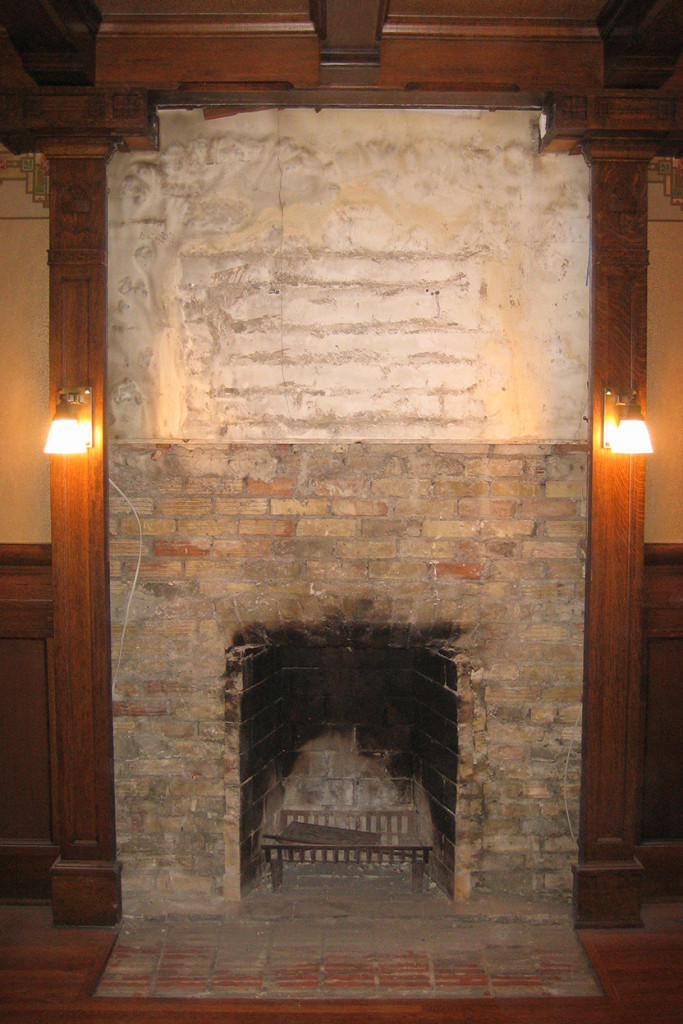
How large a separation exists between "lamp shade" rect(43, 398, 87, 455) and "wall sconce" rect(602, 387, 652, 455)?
1783mm

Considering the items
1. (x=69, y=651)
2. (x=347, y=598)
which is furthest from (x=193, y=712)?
(x=347, y=598)

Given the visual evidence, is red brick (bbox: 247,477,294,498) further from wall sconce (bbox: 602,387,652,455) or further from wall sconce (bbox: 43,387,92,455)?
wall sconce (bbox: 602,387,652,455)

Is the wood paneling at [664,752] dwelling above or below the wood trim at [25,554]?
below

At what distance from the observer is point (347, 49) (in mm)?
2514

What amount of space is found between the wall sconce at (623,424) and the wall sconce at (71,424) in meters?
1.78

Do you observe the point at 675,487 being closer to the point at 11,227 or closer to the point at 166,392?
the point at 166,392

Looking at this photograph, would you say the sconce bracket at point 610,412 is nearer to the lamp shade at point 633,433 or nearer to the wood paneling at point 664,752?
the lamp shade at point 633,433

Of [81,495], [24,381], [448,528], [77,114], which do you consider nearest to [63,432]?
[81,495]

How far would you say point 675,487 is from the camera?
2.91 meters

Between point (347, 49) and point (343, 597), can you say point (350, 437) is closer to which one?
point (343, 597)

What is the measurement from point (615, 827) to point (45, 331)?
8.95 feet

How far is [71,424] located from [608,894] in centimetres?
246

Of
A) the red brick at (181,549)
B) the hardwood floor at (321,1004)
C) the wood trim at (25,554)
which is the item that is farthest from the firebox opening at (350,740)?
the wood trim at (25,554)

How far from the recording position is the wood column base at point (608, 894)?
2.75m
